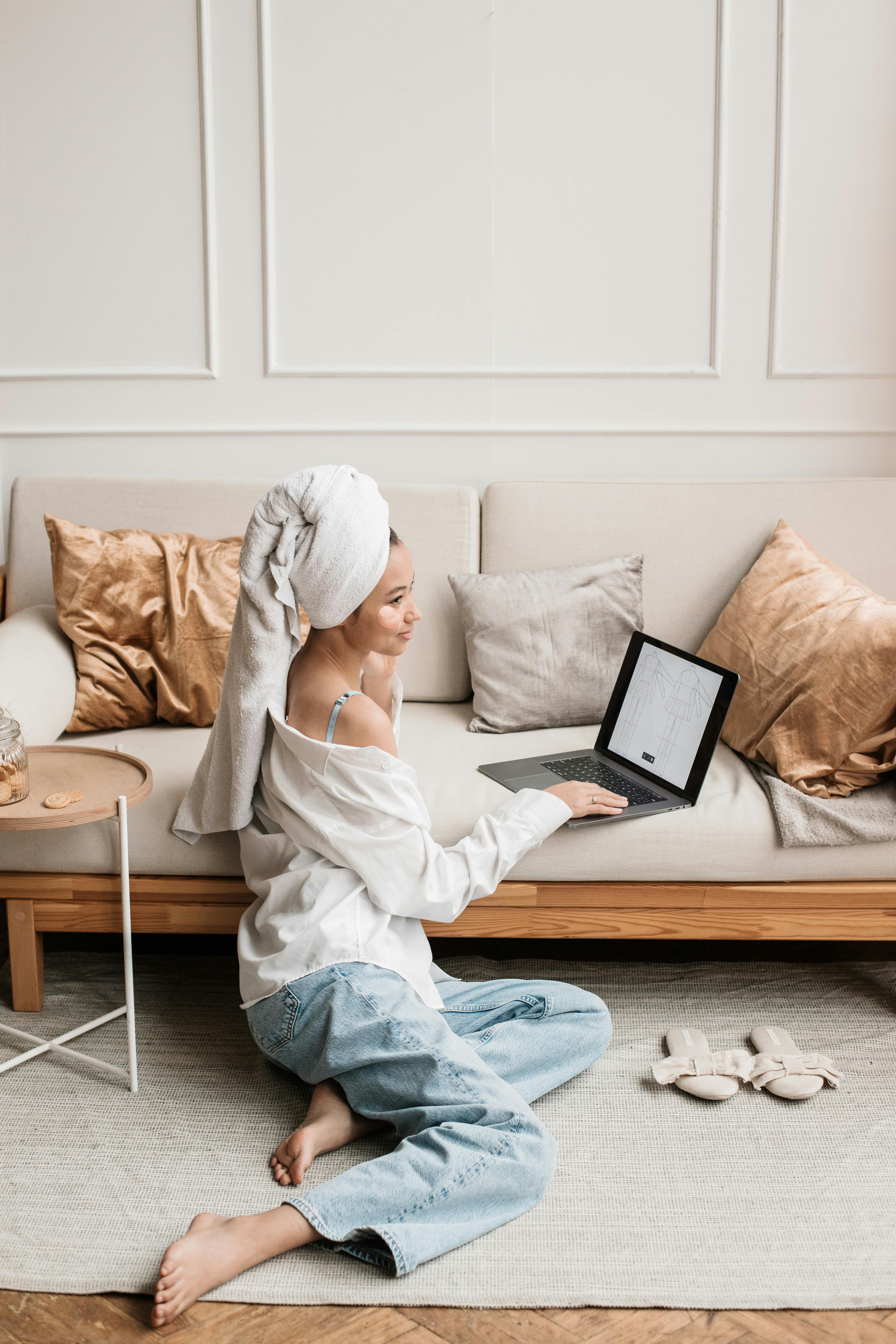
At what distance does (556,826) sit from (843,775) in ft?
1.68

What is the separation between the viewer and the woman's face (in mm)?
1600

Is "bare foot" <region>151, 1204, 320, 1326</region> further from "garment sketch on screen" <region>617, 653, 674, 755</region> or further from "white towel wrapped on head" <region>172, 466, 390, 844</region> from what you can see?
"garment sketch on screen" <region>617, 653, 674, 755</region>

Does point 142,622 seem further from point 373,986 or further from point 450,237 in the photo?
point 450,237

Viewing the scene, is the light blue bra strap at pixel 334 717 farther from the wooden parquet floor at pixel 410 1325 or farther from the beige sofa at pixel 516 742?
the wooden parquet floor at pixel 410 1325

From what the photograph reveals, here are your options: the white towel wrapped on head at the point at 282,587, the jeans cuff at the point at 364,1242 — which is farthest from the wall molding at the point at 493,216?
the jeans cuff at the point at 364,1242

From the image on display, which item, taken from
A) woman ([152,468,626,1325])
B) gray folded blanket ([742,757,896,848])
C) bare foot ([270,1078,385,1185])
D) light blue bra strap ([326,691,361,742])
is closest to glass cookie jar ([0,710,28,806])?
woman ([152,468,626,1325])

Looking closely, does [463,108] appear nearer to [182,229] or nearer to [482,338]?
[482,338]

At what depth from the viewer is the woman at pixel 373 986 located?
4.53ft

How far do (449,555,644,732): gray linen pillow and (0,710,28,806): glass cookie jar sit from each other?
89 cm

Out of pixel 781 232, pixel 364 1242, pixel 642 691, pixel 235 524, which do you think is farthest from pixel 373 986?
pixel 781 232

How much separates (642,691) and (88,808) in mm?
1009

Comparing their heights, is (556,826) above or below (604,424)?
below

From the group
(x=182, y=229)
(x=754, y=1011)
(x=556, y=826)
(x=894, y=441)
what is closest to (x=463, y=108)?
(x=182, y=229)

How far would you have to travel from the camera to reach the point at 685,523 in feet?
7.79
